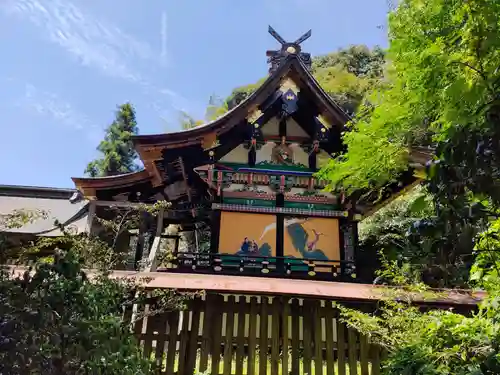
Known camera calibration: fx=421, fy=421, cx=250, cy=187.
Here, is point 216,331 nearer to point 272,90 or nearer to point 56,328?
point 56,328

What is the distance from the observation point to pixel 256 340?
222 inches

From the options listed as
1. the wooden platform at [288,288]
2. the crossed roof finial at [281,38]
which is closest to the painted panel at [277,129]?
Result: the crossed roof finial at [281,38]

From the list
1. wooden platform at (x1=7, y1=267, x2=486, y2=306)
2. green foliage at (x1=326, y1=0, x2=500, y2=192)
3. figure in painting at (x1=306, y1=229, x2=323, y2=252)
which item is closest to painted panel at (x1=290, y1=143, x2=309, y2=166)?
figure in painting at (x1=306, y1=229, x2=323, y2=252)

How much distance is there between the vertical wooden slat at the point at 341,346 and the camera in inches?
212

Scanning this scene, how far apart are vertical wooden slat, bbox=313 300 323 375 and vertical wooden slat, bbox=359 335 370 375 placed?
0.53 metres

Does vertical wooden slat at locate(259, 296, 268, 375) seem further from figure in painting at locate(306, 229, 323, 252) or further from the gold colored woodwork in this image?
the gold colored woodwork

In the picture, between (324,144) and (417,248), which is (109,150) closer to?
(324,144)

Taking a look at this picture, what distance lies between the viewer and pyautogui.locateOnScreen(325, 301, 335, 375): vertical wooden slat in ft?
17.7

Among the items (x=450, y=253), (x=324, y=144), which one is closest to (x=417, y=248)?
(x=450, y=253)

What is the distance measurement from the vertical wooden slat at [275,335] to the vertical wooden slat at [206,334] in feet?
2.69

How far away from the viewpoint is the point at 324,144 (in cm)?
1009

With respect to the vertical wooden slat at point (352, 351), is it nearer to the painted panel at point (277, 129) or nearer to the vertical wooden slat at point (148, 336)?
the vertical wooden slat at point (148, 336)

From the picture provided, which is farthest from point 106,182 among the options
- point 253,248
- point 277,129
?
point 277,129

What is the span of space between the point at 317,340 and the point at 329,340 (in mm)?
163
